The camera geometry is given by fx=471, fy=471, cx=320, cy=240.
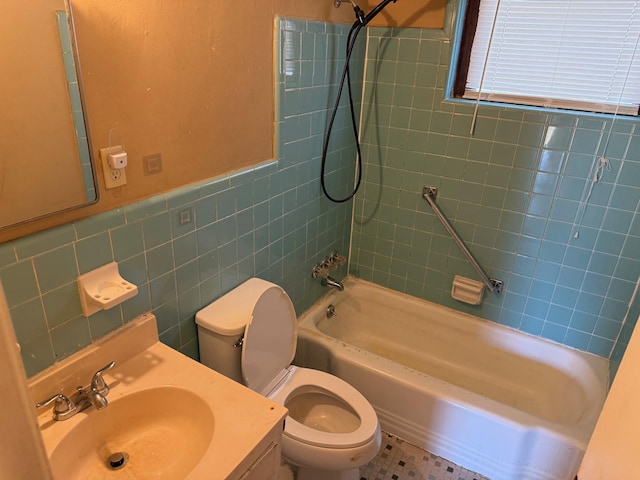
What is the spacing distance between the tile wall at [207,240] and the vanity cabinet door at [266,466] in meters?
0.56

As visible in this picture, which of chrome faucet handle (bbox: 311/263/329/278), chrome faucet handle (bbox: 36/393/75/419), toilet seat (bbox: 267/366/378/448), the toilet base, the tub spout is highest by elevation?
chrome faucet handle (bbox: 36/393/75/419)

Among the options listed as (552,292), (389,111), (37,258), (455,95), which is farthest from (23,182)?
(552,292)

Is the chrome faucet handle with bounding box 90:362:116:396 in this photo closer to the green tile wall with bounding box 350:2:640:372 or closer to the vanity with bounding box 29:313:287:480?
the vanity with bounding box 29:313:287:480

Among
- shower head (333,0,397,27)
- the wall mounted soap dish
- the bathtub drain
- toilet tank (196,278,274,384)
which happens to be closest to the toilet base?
toilet tank (196,278,274,384)

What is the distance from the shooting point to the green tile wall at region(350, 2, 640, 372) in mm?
1985

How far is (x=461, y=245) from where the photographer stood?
7.63 feet

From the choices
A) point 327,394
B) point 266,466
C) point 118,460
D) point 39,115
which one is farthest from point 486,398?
point 39,115

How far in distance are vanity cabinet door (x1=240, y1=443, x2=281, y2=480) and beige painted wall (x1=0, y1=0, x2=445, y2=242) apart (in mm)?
771

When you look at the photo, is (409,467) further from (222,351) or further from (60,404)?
(60,404)

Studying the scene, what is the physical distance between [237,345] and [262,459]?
48cm

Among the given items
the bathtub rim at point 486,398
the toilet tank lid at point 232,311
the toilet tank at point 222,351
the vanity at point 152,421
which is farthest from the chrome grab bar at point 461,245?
the vanity at point 152,421

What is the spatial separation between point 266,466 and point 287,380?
A: 642 millimetres

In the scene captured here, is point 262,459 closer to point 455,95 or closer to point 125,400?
point 125,400

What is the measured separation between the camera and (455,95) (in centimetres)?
224
